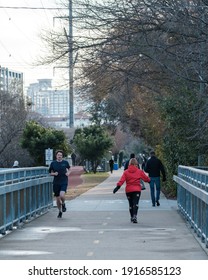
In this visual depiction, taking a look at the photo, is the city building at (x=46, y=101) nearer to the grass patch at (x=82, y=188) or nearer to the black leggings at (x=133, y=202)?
the grass patch at (x=82, y=188)

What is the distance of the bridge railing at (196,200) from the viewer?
15.1 metres

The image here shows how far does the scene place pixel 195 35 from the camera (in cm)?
2172

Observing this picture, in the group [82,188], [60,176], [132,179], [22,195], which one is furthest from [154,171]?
[82,188]

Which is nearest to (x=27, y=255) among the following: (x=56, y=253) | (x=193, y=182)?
(x=56, y=253)

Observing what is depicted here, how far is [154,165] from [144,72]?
3.96 meters

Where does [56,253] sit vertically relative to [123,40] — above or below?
below

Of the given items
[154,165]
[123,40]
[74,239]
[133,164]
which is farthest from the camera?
[154,165]

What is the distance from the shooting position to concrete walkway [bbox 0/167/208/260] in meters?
13.7

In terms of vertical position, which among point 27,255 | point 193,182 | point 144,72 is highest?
point 144,72

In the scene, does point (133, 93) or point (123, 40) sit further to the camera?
point (133, 93)

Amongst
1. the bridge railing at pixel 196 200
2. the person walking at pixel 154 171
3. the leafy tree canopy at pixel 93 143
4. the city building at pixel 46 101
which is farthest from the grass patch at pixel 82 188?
the leafy tree canopy at pixel 93 143

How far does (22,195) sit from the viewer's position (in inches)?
775

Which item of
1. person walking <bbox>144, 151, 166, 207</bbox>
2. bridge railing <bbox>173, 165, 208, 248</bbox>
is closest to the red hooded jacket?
bridge railing <bbox>173, 165, 208, 248</bbox>
